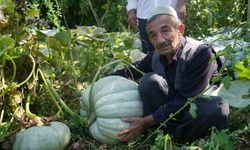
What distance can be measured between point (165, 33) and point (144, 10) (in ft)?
3.53

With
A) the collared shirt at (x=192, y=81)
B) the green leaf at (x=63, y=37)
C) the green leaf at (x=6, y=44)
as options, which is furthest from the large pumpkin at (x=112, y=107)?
the green leaf at (x=6, y=44)

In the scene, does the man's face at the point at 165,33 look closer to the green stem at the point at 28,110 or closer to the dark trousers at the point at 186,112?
the dark trousers at the point at 186,112

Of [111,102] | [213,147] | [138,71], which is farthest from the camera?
[138,71]

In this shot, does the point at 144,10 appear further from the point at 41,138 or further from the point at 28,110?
the point at 41,138

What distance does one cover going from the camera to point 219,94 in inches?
118

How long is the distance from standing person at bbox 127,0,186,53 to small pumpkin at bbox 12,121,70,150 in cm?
130

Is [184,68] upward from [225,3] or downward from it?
upward

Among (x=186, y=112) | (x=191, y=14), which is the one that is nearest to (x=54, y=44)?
(x=186, y=112)

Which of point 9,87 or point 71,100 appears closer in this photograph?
point 9,87

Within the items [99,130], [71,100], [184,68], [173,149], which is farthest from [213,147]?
[71,100]

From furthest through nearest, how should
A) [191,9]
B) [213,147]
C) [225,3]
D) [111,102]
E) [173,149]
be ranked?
[225,3]
[191,9]
[111,102]
[173,149]
[213,147]

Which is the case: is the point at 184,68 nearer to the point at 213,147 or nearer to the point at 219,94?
the point at 219,94

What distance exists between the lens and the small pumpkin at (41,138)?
2848 mm

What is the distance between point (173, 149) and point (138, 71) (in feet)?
2.69
